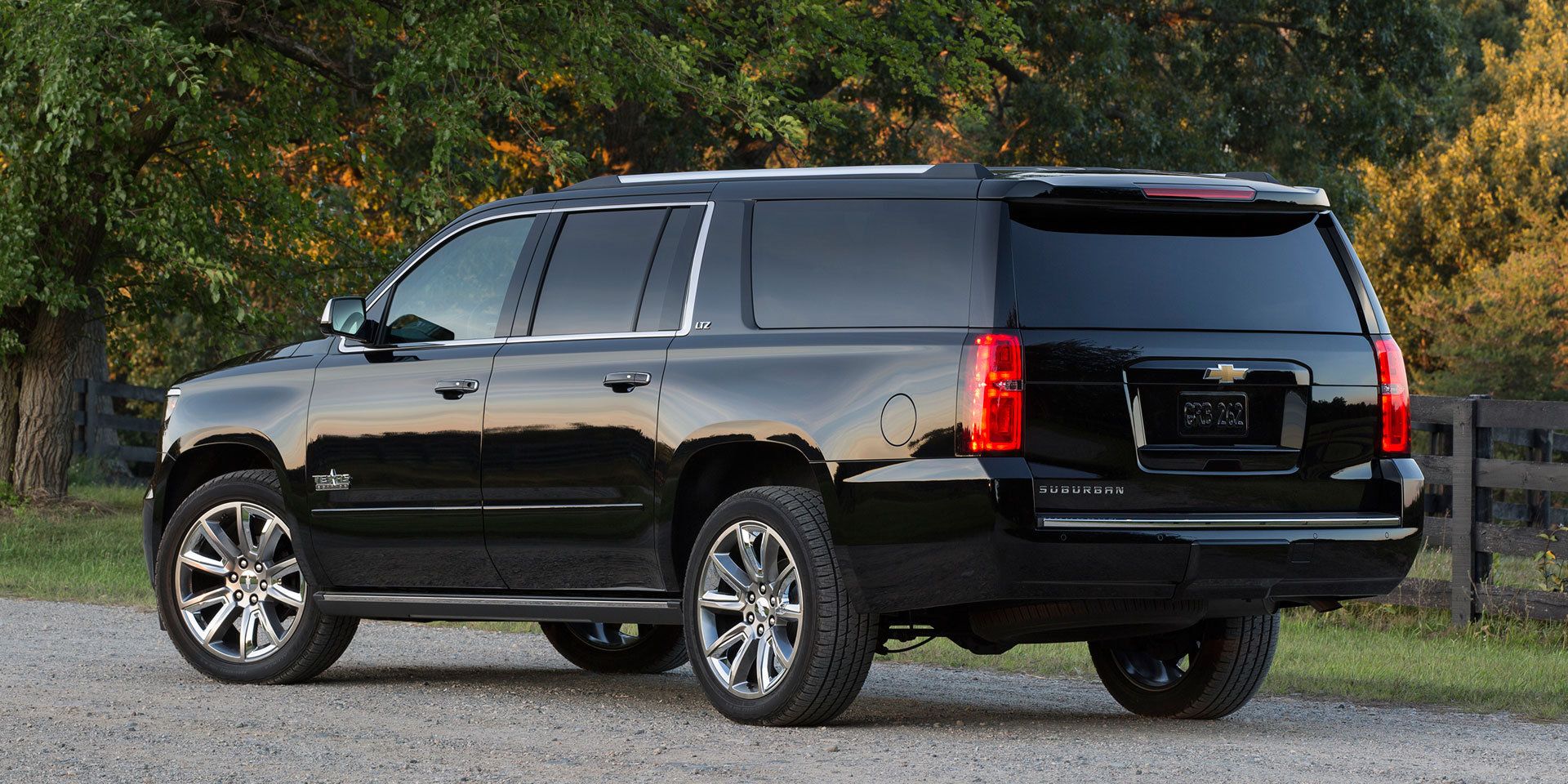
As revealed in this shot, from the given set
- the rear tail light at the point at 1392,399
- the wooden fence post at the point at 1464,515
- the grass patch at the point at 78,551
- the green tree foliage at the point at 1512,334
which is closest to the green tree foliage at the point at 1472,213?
the green tree foliage at the point at 1512,334

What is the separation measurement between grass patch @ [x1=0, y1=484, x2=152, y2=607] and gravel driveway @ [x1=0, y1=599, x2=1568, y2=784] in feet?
12.8

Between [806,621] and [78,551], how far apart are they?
1100 cm

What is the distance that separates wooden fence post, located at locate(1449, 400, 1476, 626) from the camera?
1125 cm

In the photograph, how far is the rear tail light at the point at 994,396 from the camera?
620cm

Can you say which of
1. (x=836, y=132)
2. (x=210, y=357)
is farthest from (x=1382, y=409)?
(x=210, y=357)

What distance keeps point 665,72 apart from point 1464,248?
28.3 meters

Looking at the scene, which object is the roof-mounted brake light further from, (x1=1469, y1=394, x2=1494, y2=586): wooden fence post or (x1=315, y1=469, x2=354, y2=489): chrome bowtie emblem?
(x1=1469, y1=394, x2=1494, y2=586): wooden fence post

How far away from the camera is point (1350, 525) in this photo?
6.57 metres

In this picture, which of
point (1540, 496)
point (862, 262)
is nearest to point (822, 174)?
point (862, 262)

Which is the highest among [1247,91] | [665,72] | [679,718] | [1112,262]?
[1247,91]

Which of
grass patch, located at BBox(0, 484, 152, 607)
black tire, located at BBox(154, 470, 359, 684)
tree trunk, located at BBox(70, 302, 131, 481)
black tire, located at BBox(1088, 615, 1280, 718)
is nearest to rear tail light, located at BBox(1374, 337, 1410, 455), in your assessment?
black tire, located at BBox(1088, 615, 1280, 718)

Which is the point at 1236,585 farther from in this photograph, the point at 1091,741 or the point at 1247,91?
the point at 1247,91

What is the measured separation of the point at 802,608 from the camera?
664 cm

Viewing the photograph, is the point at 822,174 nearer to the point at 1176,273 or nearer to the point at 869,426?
the point at 869,426
